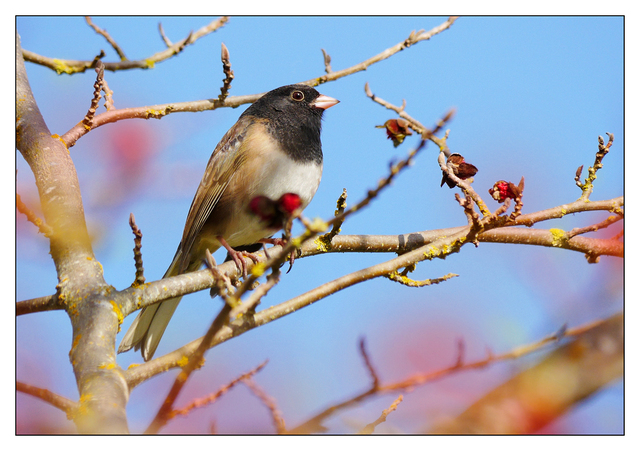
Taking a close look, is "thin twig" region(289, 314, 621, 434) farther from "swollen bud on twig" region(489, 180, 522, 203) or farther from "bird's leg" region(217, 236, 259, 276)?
"bird's leg" region(217, 236, 259, 276)

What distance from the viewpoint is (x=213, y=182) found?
9.22 feet

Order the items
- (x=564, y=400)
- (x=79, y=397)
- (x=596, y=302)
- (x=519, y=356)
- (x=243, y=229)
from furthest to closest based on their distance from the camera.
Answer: (x=243, y=229) → (x=596, y=302) → (x=519, y=356) → (x=79, y=397) → (x=564, y=400)

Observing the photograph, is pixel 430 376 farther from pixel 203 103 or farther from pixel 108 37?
pixel 108 37

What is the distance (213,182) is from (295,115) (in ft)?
1.83

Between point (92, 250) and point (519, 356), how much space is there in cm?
145

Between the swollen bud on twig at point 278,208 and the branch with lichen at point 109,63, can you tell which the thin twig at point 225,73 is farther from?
the swollen bud on twig at point 278,208

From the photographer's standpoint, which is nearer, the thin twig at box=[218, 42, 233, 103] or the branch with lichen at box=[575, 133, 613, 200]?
the branch with lichen at box=[575, 133, 613, 200]

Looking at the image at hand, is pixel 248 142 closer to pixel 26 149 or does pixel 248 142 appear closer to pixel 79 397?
pixel 26 149

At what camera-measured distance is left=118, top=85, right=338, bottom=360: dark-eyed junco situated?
2.42 metres

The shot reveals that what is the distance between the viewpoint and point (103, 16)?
2.35 m

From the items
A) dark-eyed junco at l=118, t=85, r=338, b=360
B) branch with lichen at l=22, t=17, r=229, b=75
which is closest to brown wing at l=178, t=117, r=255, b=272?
dark-eyed junco at l=118, t=85, r=338, b=360

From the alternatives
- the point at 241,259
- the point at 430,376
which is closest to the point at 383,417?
the point at 430,376

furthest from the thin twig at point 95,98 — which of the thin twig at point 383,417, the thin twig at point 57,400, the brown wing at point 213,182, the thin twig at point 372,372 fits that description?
the thin twig at point 383,417
